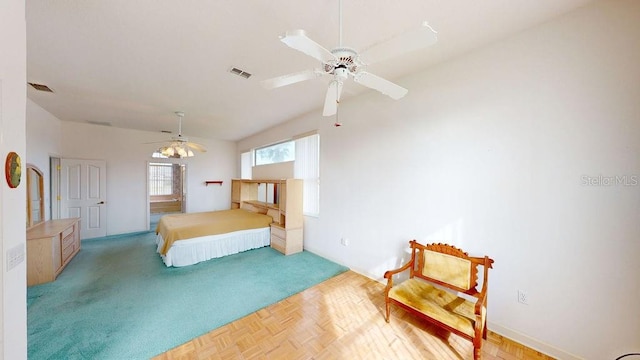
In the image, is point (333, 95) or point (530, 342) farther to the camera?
point (530, 342)

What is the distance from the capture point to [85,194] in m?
4.93

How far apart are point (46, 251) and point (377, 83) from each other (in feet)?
15.5

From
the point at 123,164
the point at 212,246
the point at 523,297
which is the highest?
the point at 123,164

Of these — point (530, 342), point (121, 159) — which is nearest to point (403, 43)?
point (530, 342)

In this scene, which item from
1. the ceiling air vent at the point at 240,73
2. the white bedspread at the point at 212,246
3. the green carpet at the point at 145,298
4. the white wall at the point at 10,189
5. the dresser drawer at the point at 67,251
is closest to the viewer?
the white wall at the point at 10,189

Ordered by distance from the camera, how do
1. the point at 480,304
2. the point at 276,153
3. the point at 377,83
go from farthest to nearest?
the point at 276,153 < the point at 480,304 < the point at 377,83

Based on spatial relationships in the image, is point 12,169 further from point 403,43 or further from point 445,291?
point 445,291

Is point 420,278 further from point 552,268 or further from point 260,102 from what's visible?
point 260,102

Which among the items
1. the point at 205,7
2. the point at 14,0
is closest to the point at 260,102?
the point at 205,7

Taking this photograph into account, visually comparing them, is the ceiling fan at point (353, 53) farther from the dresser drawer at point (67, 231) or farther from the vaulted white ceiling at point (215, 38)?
the dresser drawer at point (67, 231)

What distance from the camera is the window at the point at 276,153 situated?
4.86m

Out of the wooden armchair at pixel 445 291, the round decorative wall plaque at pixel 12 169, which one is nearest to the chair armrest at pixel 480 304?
the wooden armchair at pixel 445 291

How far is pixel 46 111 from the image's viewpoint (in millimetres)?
4051

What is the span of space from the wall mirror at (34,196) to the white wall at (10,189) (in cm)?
Result: 347
